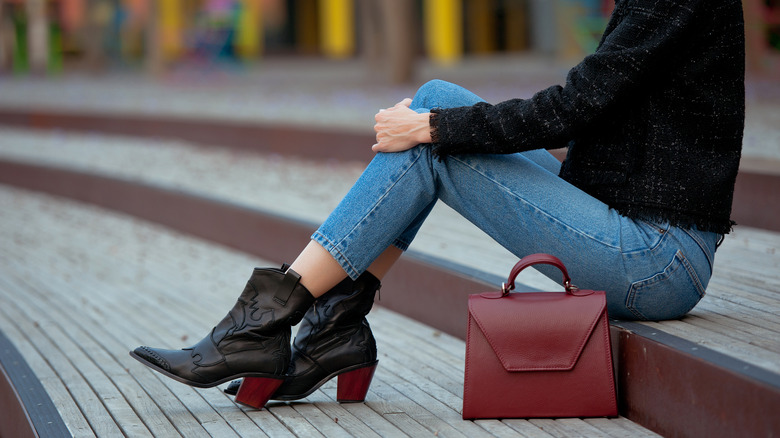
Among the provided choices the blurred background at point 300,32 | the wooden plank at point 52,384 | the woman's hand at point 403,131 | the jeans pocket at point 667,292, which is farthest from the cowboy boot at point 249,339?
the blurred background at point 300,32

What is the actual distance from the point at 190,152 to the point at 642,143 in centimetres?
557

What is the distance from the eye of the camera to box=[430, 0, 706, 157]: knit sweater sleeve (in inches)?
73.5

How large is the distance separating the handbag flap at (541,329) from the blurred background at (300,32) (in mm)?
6238

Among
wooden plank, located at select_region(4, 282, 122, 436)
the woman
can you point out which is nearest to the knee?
the woman

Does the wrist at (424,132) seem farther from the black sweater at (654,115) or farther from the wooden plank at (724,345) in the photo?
the wooden plank at (724,345)

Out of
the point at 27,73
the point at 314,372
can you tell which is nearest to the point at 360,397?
the point at 314,372

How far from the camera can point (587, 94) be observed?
1912 millimetres

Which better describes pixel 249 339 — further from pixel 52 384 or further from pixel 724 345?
pixel 724 345

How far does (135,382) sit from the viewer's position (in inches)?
96.3

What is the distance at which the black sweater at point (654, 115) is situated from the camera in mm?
1884

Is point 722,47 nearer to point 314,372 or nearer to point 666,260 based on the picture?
point 666,260

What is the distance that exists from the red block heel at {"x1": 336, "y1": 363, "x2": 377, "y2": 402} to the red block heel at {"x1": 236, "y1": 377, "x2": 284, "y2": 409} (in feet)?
0.55

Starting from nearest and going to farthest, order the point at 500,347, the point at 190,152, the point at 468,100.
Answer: the point at 500,347, the point at 468,100, the point at 190,152

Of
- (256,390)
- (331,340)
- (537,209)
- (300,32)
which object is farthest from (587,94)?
(300,32)
